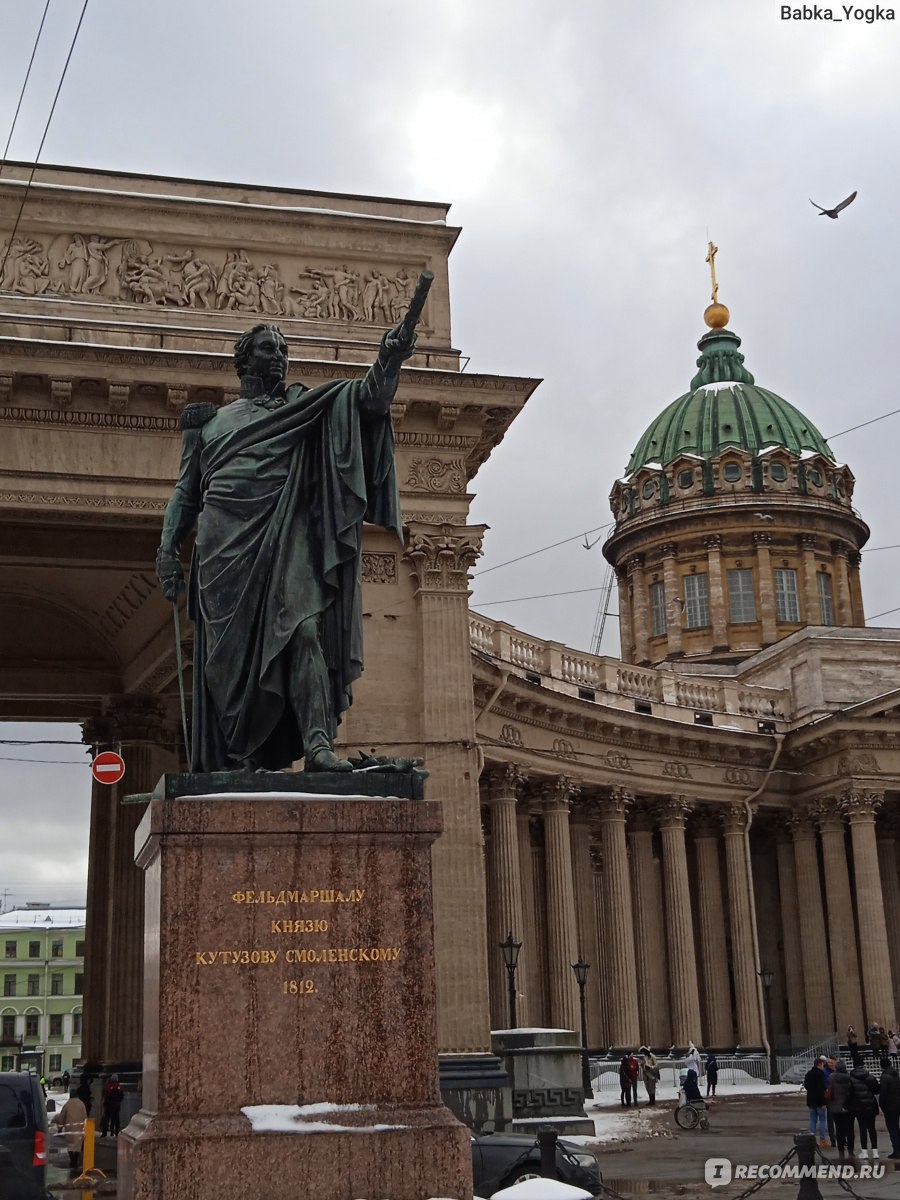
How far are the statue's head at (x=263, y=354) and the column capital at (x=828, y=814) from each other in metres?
47.7

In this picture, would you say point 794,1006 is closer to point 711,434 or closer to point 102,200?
point 711,434

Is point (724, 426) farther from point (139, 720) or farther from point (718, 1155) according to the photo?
point (718, 1155)

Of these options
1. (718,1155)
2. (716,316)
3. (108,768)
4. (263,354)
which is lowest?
(718,1155)

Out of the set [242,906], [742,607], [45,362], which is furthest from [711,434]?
[242,906]

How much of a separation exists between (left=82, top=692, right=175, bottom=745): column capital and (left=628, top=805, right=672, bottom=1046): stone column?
23.0 meters

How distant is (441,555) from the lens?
86.8 ft

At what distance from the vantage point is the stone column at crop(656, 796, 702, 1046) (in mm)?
50781

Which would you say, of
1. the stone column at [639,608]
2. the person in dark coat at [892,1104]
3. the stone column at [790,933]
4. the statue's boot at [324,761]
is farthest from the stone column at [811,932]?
the statue's boot at [324,761]

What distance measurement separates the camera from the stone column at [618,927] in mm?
47812

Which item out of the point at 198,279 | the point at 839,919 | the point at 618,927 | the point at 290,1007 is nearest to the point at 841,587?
the point at 839,919

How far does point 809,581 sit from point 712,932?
22.3 m

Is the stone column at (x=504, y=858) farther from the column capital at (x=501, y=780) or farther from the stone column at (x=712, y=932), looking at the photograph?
the stone column at (x=712, y=932)

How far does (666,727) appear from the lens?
51781mm

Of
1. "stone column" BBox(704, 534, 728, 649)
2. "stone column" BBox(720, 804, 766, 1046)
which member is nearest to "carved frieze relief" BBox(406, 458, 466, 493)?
"stone column" BBox(720, 804, 766, 1046)
